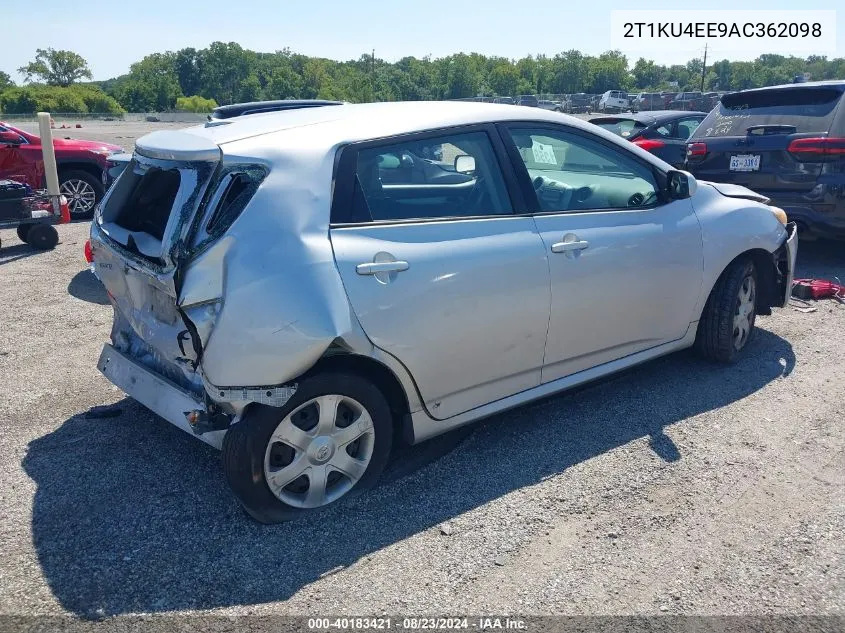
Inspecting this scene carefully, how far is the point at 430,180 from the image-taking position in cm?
381

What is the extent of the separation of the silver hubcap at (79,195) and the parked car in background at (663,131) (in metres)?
7.72

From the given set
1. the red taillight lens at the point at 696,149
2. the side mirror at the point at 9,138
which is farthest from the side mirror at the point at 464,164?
the side mirror at the point at 9,138

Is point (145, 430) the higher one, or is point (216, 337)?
point (216, 337)

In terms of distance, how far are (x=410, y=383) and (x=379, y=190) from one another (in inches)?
35.8

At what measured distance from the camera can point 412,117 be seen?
3789mm

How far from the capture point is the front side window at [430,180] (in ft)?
11.5

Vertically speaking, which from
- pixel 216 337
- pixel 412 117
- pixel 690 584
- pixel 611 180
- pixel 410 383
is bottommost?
pixel 690 584

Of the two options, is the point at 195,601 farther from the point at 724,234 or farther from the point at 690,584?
the point at 724,234

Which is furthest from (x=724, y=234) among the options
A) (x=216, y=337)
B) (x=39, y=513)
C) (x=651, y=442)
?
(x=39, y=513)

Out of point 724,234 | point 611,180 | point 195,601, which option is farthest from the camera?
point 724,234

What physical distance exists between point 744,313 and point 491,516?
2694mm

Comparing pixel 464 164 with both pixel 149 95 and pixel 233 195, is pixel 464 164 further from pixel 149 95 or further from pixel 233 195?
pixel 149 95

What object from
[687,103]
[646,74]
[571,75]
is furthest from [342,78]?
[687,103]

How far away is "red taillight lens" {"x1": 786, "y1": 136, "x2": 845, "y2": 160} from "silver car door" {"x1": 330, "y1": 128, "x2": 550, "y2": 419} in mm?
4363
